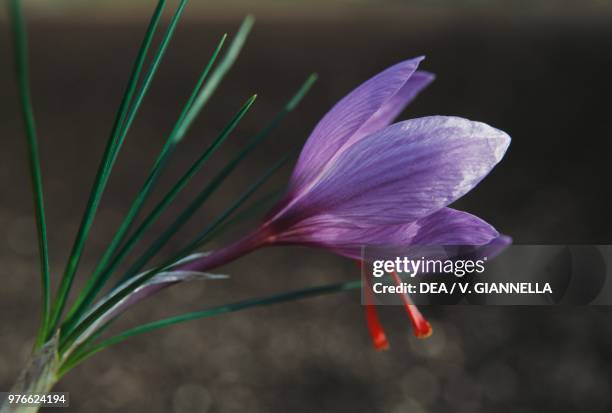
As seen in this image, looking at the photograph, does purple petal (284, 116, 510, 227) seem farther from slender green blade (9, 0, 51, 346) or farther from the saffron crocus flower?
slender green blade (9, 0, 51, 346)

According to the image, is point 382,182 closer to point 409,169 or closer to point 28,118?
point 409,169

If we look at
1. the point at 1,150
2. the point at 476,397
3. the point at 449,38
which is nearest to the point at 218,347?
the point at 476,397

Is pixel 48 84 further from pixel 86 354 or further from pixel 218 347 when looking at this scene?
pixel 86 354

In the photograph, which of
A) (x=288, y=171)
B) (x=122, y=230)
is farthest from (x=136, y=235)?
(x=288, y=171)

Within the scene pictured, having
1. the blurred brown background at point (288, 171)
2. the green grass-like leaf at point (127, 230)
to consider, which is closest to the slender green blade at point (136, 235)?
the green grass-like leaf at point (127, 230)

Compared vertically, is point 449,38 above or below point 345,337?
above

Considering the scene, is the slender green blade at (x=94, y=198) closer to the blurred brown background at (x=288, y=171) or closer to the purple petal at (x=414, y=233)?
the purple petal at (x=414, y=233)

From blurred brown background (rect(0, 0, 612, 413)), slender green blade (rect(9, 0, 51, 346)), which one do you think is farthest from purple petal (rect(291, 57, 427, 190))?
blurred brown background (rect(0, 0, 612, 413))
